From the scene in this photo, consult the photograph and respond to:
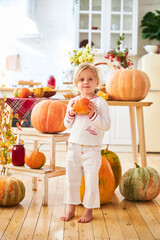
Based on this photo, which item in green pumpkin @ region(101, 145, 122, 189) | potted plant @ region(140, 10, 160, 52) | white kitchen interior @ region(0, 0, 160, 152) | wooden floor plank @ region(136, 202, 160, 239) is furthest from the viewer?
white kitchen interior @ region(0, 0, 160, 152)

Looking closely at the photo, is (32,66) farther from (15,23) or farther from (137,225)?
(137,225)

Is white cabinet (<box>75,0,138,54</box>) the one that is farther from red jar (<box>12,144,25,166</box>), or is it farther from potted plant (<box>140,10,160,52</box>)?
red jar (<box>12,144,25,166</box>)

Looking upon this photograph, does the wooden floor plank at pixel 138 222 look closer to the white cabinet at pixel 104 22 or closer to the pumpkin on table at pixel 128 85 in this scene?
the pumpkin on table at pixel 128 85

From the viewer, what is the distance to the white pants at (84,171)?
7.29 ft

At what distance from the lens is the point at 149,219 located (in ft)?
7.46

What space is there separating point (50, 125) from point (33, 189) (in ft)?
2.14

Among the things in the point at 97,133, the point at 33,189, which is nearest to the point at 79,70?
the point at 97,133

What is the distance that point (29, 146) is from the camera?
545 centimetres

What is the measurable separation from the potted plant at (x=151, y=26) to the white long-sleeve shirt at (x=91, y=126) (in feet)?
12.1

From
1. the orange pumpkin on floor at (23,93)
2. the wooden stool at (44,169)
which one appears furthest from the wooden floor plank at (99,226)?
Answer: the orange pumpkin on floor at (23,93)

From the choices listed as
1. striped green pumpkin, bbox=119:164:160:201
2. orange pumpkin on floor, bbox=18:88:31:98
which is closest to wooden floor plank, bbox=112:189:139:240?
striped green pumpkin, bbox=119:164:160:201

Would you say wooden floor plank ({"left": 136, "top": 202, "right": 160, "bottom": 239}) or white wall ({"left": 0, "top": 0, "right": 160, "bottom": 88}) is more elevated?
white wall ({"left": 0, "top": 0, "right": 160, "bottom": 88})

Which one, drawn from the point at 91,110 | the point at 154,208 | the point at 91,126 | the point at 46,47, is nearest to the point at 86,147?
the point at 91,126

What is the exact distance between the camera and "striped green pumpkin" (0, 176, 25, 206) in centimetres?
240
